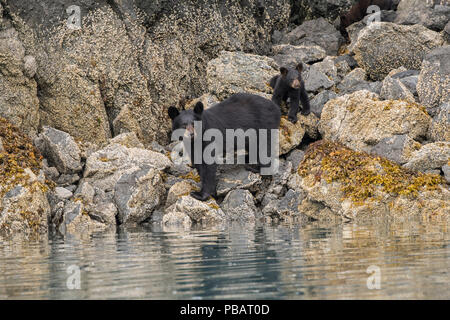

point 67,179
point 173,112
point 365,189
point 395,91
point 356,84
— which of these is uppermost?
point 356,84

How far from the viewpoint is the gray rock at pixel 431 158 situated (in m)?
10.1

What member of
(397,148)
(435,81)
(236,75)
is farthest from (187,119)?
(435,81)

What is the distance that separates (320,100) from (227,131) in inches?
115

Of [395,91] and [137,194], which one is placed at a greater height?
[395,91]

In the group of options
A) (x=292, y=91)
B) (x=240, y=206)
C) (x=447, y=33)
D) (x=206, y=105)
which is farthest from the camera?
(x=447, y=33)

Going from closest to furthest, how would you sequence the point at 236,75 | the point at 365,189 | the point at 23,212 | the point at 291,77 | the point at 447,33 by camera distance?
the point at 365,189 < the point at 23,212 < the point at 291,77 < the point at 236,75 < the point at 447,33

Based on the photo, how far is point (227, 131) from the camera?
38.2ft

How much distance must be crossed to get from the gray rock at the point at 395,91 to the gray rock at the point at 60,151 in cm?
619

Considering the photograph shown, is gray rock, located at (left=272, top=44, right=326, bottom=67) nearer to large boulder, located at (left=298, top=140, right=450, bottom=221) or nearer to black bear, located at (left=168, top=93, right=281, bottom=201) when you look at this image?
black bear, located at (left=168, top=93, right=281, bottom=201)

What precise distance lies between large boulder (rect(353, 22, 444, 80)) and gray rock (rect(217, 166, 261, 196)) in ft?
17.1

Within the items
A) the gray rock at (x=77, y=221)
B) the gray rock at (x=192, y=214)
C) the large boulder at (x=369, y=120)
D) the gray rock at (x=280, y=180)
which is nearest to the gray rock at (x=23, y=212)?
the gray rock at (x=77, y=221)

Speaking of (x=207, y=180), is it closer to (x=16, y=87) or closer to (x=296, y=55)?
(x=16, y=87)

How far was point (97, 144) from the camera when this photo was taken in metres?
13.5

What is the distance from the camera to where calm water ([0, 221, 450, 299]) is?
14.5 ft
